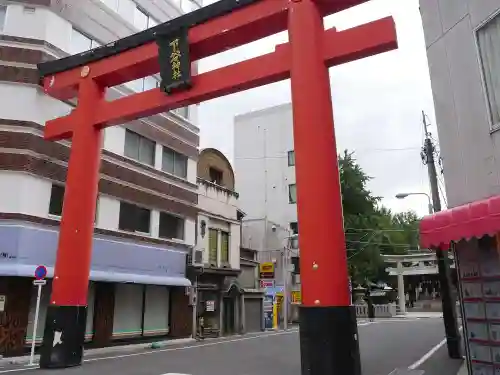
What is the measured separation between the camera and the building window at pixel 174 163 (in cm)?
1938

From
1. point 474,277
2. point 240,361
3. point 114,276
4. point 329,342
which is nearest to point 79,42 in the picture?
point 114,276

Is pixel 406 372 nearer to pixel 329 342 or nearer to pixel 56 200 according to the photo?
pixel 329 342

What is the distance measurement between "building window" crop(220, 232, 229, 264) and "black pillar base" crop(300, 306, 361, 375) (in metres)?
15.7

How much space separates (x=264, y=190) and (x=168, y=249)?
22.4 m

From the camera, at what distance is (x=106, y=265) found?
15164 mm

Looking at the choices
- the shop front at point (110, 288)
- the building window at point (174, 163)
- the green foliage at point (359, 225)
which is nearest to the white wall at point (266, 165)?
the green foliage at point (359, 225)

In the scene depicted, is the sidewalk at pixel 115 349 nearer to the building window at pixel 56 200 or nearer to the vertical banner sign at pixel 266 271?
the building window at pixel 56 200

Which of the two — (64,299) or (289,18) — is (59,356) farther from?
(289,18)

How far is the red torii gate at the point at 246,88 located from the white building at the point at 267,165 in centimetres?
2643

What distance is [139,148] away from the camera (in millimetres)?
18016

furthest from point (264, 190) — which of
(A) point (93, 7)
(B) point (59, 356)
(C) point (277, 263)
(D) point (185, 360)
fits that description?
(B) point (59, 356)

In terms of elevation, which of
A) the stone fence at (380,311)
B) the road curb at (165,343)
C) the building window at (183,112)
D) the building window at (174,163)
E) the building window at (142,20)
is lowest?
the road curb at (165,343)

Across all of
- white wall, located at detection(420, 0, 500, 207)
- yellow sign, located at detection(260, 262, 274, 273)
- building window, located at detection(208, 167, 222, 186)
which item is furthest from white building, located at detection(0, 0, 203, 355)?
white wall, located at detection(420, 0, 500, 207)

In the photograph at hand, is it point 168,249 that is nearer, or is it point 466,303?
point 466,303
